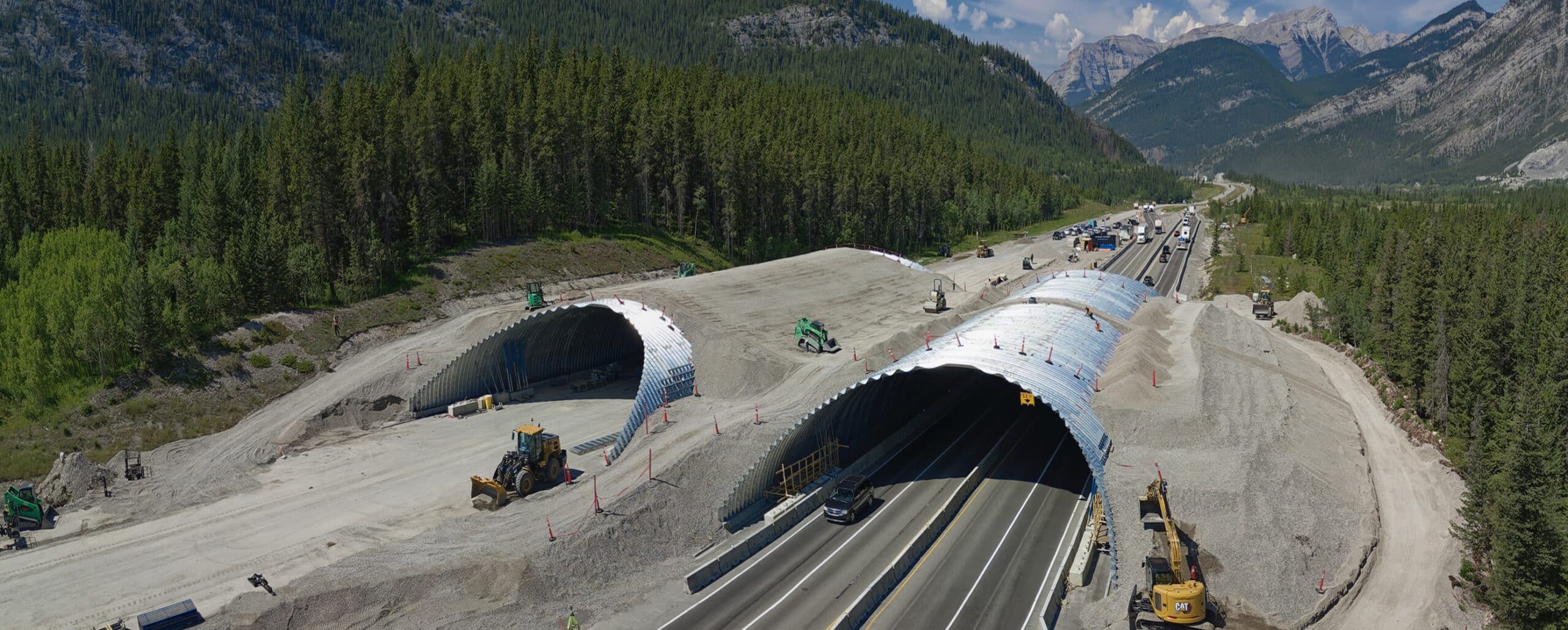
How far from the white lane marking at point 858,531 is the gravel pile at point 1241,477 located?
23.3 feet

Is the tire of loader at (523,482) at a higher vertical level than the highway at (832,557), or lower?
higher

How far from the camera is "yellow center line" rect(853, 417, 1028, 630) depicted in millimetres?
26328

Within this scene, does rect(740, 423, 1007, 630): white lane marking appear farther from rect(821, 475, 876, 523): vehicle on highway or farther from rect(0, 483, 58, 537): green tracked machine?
rect(0, 483, 58, 537): green tracked machine

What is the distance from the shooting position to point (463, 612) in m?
26.3

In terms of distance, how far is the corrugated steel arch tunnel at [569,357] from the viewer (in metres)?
44.9

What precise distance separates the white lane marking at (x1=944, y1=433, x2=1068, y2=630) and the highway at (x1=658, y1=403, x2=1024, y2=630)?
269cm

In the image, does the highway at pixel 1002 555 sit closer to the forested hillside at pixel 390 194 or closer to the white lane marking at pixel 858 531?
the white lane marking at pixel 858 531

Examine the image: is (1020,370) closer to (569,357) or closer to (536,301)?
(569,357)

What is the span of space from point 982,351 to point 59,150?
4048 inches

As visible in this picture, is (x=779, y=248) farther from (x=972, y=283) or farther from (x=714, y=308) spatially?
(x=714, y=308)

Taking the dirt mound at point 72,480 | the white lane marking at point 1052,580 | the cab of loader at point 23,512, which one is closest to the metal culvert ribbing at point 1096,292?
the white lane marking at point 1052,580

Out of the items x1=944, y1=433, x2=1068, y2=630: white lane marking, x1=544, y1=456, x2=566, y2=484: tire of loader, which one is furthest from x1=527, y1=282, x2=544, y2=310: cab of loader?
x1=944, y1=433, x2=1068, y2=630: white lane marking

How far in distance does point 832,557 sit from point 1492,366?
35.6m

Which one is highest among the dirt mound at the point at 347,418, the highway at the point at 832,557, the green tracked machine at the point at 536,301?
the green tracked machine at the point at 536,301
